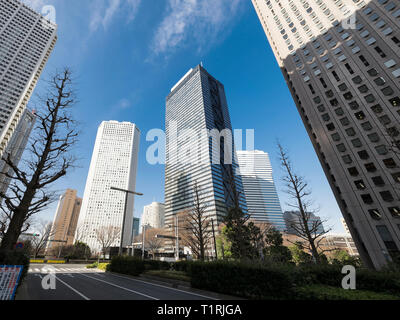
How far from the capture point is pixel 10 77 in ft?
237

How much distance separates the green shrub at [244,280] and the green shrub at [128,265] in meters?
9.09

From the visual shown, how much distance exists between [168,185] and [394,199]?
104796mm

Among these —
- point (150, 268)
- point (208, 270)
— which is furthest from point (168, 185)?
point (208, 270)

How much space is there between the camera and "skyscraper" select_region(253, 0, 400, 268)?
2712 centimetres

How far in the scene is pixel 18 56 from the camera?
75.6 meters

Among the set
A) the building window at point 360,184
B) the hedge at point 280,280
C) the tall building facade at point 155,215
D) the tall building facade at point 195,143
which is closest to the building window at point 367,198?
the building window at point 360,184

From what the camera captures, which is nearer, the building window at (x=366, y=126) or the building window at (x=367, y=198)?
the building window at (x=367, y=198)

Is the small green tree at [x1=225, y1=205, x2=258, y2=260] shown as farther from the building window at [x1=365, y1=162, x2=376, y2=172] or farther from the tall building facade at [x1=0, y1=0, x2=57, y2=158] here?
the tall building facade at [x1=0, y1=0, x2=57, y2=158]

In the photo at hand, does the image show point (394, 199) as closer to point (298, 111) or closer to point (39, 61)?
point (298, 111)

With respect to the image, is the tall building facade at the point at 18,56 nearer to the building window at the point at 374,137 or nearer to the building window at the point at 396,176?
the building window at the point at 374,137

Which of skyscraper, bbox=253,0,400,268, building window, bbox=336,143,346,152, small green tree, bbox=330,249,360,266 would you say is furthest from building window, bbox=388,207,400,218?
building window, bbox=336,143,346,152

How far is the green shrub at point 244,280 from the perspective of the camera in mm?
7086

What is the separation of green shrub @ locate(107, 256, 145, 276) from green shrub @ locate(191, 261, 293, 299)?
909cm

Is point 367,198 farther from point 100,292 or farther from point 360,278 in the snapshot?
point 100,292
